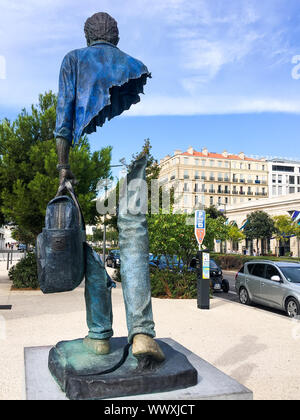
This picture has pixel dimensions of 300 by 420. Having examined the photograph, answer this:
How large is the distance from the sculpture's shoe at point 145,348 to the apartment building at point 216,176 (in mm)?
84641

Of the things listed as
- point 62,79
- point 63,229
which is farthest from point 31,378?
point 62,79

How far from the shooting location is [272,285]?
11398mm

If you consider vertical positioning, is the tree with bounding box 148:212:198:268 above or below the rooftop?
below

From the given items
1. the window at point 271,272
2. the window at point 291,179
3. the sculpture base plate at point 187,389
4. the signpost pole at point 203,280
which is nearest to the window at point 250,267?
the window at point 271,272

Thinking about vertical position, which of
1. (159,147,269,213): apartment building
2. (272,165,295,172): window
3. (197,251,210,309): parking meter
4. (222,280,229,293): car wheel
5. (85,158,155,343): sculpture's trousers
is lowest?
(222,280,229,293): car wheel

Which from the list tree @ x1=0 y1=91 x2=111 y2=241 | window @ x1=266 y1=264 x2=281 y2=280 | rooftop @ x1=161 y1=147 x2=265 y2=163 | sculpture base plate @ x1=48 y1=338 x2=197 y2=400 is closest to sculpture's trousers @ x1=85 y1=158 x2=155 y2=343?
sculpture base plate @ x1=48 y1=338 x2=197 y2=400

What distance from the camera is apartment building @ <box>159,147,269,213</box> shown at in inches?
3629

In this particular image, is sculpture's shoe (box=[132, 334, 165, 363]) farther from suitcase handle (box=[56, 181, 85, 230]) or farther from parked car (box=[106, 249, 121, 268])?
parked car (box=[106, 249, 121, 268])

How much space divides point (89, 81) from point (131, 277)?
64.4 inches

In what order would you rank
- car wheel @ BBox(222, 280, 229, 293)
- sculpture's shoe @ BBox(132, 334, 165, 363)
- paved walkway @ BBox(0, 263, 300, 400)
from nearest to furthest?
sculpture's shoe @ BBox(132, 334, 165, 363) → paved walkway @ BBox(0, 263, 300, 400) → car wheel @ BBox(222, 280, 229, 293)

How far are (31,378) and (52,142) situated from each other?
1331 centimetres

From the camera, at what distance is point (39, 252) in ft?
9.78
